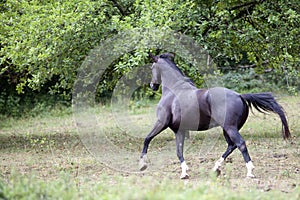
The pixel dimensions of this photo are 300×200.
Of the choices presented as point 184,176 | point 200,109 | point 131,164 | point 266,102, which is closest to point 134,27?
point 131,164

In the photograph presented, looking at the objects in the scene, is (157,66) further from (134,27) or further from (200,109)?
(134,27)

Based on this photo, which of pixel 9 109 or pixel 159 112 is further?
pixel 9 109

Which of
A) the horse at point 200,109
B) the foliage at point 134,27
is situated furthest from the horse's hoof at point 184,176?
the foliage at point 134,27

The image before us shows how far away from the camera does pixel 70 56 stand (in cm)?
1209

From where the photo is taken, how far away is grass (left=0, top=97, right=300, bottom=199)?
5.12m

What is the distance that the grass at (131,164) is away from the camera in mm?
5117

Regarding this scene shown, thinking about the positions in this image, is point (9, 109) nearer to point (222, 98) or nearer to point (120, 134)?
point (120, 134)

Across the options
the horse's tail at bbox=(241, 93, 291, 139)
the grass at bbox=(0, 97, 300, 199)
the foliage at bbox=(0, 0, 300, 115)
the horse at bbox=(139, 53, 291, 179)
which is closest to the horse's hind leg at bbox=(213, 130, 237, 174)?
the horse at bbox=(139, 53, 291, 179)

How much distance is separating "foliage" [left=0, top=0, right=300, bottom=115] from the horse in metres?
2.15

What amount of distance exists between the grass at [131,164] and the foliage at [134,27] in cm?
185

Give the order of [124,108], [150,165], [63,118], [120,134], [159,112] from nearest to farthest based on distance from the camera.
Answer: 1. [159,112]
2. [150,165]
3. [120,134]
4. [124,108]
5. [63,118]

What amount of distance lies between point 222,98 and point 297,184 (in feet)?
5.96

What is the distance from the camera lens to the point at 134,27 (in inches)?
448

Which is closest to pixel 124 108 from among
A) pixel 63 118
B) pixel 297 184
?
pixel 63 118
